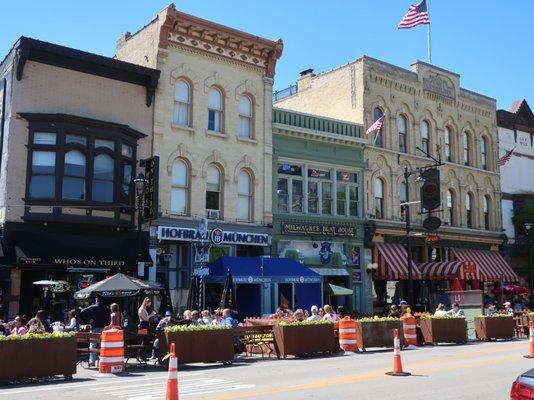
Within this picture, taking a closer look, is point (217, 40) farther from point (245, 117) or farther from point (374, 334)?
point (374, 334)

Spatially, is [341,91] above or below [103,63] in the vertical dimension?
above

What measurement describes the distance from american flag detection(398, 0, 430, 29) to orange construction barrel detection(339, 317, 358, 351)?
64.2 feet

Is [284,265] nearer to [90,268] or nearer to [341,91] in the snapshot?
[90,268]

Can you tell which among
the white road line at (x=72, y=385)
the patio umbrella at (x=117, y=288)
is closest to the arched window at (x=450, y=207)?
the patio umbrella at (x=117, y=288)

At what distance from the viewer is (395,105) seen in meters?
36.3

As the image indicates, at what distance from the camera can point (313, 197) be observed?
105 feet

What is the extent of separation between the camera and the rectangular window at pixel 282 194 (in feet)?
102

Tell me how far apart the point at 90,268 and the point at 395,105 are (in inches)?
793

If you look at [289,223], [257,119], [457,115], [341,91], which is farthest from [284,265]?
[457,115]

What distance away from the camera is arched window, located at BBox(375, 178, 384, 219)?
35.0 m

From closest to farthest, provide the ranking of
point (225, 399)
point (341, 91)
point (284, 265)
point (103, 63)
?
point (225, 399)
point (103, 63)
point (284, 265)
point (341, 91)

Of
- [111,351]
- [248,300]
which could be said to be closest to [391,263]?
[248,300]

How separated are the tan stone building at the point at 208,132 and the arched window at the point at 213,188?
4 cm

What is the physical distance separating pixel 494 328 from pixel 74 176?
57.0ft
